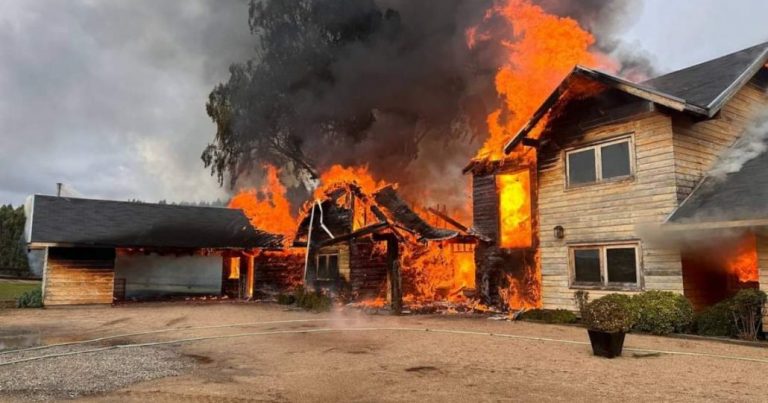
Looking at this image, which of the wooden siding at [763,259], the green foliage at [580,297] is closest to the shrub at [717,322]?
the wooden siding at [763,259]

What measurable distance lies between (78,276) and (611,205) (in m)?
21.5

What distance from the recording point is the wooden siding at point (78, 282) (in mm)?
21516

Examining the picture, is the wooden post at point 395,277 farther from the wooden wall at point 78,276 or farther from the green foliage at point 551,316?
the wooden wall at point 78,276

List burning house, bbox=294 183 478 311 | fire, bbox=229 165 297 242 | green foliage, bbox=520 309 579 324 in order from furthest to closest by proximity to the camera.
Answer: fire, bbox=229 165 297 242
burning house, bbox=294 183 478 311
green foliage, bbox=520 309 579 324

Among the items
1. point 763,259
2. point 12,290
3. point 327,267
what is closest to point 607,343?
point 763,259

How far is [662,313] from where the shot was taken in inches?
458

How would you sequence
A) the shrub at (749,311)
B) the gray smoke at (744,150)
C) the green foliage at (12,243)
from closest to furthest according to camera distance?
1. the shrub at (749,311)
2. the gray smoke at (744,150)
3. the green foliage at (12,243)

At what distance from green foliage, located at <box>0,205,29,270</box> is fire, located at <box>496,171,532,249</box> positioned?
44.3m

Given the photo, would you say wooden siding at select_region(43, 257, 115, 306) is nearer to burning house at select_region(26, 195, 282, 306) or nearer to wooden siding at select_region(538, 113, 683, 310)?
burning house at select_region(26, 195, 282, 306)

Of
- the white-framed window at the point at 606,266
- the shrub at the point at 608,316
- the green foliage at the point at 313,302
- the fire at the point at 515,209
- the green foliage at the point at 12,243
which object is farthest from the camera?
the green foliage at the point at 12,243

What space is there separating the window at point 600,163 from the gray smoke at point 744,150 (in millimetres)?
2087

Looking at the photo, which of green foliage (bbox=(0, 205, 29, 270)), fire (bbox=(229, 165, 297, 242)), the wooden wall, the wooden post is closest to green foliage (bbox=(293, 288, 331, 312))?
the wooden post

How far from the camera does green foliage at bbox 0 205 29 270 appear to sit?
45.0m

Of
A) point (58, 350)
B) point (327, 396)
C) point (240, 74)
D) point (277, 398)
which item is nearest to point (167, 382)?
point (277, 398)
